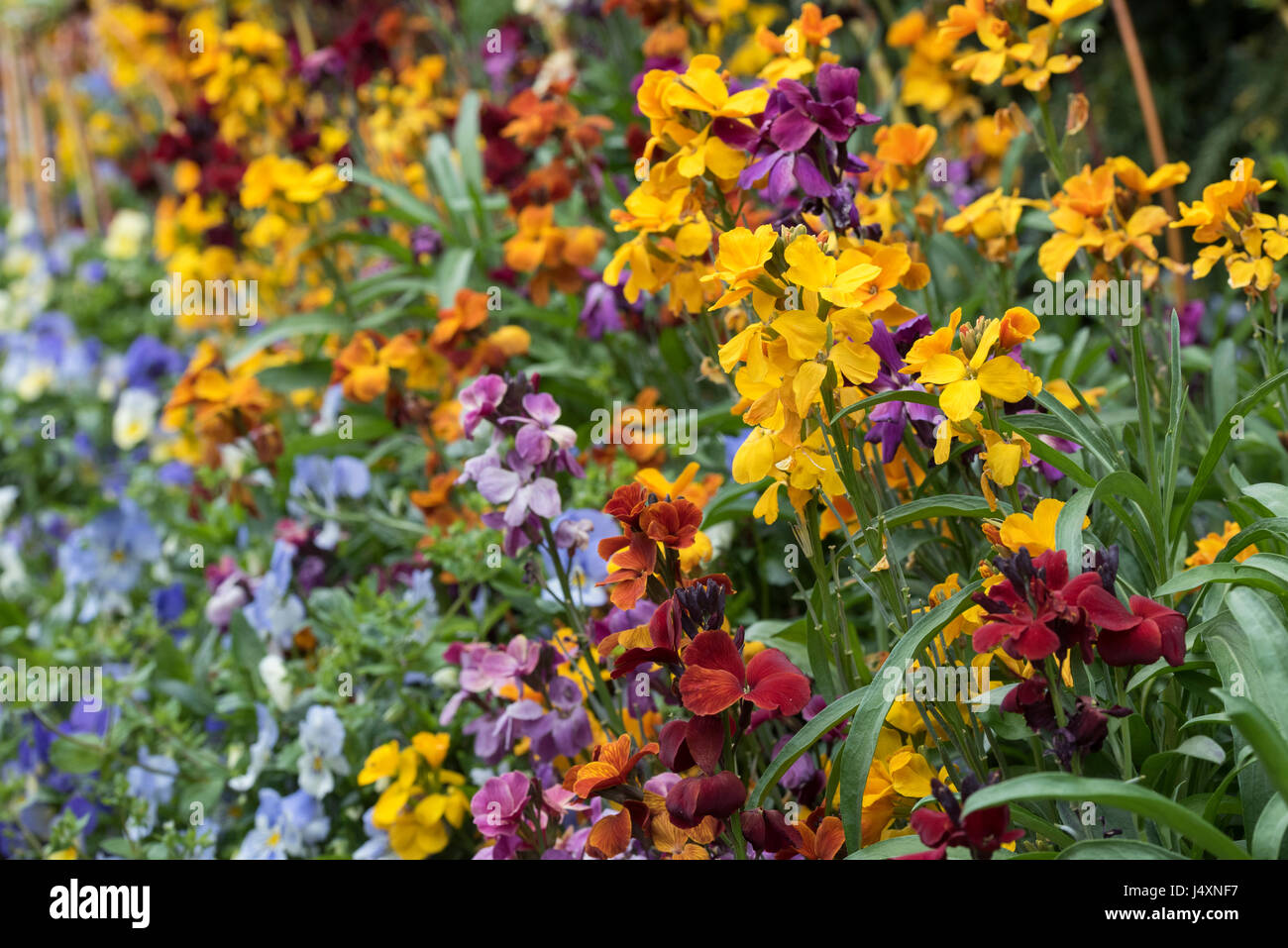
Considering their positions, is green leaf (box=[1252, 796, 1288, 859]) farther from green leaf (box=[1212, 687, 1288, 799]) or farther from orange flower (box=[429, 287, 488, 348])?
orange flower (box=[429, 287, 488, 348])

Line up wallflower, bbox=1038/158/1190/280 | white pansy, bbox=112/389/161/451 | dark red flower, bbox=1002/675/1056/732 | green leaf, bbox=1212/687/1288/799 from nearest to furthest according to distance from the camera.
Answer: green leaf, bbox=1212/687/1288/799 → dark red flower, bbox=1002/675/1056/732 → wallflower, bbox=1038/158/1190/280 → white pansy, bbox=112/389/161/451

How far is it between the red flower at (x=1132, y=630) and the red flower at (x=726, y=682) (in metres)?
0.26

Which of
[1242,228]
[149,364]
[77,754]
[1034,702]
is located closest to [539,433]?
[1034,702]

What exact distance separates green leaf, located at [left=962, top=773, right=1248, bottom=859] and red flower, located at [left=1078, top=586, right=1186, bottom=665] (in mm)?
104

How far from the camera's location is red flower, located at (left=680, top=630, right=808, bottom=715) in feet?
3.25

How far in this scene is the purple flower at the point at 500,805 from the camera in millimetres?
1192

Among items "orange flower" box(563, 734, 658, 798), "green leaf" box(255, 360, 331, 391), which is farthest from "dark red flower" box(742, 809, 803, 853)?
"green leaf" box(255, 360, 331, 391)

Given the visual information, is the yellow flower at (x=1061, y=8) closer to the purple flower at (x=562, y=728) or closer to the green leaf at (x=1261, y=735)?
the green leaf at (x=1261, y=735)

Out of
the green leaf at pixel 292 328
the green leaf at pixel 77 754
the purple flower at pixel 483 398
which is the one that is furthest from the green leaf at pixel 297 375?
the purple flower at pixel 483 398

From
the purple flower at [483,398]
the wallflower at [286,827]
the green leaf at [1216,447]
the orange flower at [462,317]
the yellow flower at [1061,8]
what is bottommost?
the wallflower at [286,827]

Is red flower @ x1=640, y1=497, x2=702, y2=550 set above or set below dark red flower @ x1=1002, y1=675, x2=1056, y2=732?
above

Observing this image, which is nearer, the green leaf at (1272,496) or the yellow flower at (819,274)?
the yellow flower at (819,274)

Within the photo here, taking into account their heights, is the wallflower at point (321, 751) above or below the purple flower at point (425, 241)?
below
